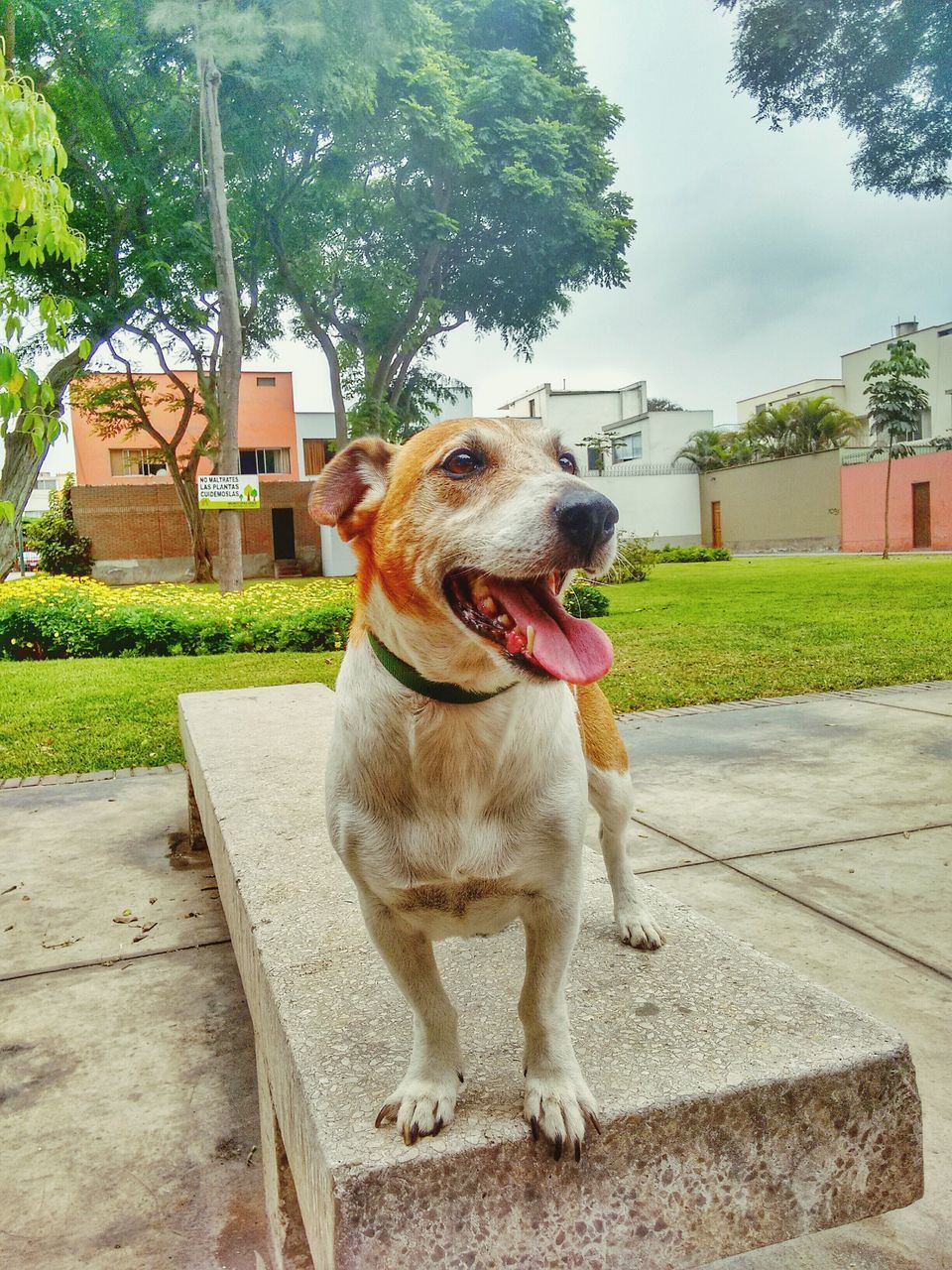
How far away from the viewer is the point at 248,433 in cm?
3272

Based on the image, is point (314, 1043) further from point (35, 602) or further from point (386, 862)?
point (35, 602)

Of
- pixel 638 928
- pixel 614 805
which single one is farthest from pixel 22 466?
pixel 638 928

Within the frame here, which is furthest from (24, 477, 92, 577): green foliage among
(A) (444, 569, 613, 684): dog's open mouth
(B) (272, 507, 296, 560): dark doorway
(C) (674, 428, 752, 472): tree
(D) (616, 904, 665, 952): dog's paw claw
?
(C) (674, 428, 752, 472): tree

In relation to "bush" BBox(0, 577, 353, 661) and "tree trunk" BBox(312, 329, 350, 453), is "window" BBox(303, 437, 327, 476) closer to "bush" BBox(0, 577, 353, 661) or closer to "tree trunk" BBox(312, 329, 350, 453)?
"tree trunk" BBox(312, 329, 350, 453)

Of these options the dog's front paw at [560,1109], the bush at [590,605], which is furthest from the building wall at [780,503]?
the dog's front paw at [560,1109]

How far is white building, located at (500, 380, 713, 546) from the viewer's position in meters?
37.9

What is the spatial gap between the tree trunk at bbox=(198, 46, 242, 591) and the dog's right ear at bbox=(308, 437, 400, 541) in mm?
14273

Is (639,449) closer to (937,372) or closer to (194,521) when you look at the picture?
(937,372)

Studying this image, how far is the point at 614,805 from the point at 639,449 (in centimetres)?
5050

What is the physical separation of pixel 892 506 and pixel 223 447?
75.2 ft

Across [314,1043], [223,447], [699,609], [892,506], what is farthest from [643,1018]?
[892,506]

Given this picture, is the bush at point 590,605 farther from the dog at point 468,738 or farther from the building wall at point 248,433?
the building wall at point 248,433

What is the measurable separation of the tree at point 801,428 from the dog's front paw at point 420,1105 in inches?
1898

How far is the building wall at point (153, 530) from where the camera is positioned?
2642 centimetres
